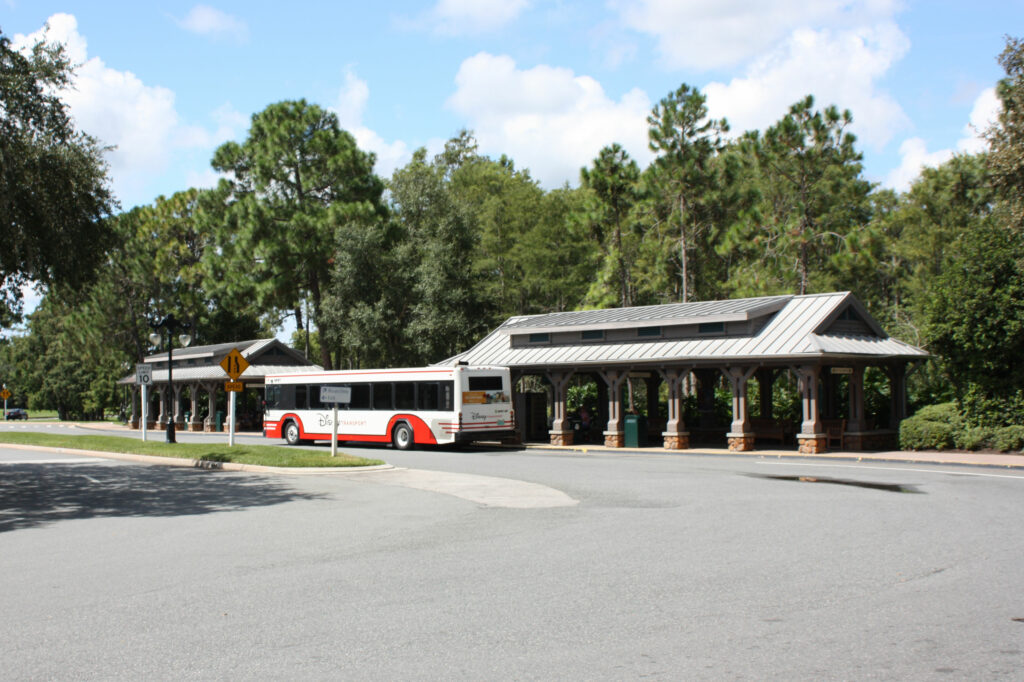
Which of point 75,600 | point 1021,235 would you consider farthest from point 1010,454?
point 75,600

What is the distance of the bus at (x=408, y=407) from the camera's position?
96.4 feet

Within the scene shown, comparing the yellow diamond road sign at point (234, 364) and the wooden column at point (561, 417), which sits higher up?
the yellow diamond road sign at point (234, 364)

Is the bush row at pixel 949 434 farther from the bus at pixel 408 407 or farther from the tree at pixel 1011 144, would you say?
the bus at pixel 408 407

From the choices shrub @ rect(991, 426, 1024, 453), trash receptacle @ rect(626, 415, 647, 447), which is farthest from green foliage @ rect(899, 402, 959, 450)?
trash receptacle @ rect(626, 415, 647, 447)

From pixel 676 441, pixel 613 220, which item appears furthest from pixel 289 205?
pixel 676 441

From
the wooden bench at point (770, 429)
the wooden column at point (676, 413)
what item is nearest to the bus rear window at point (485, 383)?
the wooden column at point (676, 413)

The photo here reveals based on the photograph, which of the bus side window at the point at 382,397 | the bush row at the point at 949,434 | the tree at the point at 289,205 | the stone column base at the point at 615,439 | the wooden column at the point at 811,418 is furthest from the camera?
the tree at the point at 289,205

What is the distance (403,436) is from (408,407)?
1027 millimetres

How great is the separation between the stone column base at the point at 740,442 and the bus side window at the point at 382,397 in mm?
11600

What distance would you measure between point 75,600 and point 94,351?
65371 millimetres

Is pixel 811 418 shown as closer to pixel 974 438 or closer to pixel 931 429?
pixel 931 429

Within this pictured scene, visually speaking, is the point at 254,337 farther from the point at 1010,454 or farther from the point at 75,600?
the point at 75,600

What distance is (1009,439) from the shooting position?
942 inches

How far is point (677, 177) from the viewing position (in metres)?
45.2
